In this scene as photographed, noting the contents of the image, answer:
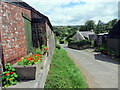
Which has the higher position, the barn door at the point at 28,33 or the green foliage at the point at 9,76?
the barn door at the point at 28,33

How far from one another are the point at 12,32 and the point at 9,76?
164 centimetres

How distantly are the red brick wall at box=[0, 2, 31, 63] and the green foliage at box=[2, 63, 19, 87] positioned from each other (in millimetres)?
310

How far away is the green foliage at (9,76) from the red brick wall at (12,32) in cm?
31

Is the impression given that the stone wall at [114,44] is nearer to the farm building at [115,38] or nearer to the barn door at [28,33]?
the farm building at [115,38]

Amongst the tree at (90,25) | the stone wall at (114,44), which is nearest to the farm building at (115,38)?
the stone wall at (114,44)

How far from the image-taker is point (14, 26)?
3.68m

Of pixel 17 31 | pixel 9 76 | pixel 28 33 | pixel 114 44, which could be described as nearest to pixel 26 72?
pixel 9 76

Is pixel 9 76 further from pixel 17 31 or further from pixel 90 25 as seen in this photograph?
pixel 90 25

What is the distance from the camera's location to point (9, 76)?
2.89m

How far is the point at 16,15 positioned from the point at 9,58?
1861 mm

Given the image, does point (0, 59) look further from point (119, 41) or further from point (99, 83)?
point (119, 41)

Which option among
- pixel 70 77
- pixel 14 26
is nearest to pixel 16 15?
pixel 14 26

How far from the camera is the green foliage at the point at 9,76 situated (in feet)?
9.18

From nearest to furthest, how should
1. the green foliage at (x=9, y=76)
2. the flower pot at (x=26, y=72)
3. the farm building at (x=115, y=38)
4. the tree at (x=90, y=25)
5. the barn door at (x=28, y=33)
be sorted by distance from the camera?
the green foliage at (x=9, y=76) → the flower pot at (x=26, y=72) → the barn door at (x=28, y=33) → the farm building at (x=115, y=38) → the tree at (x=90, y=25)
